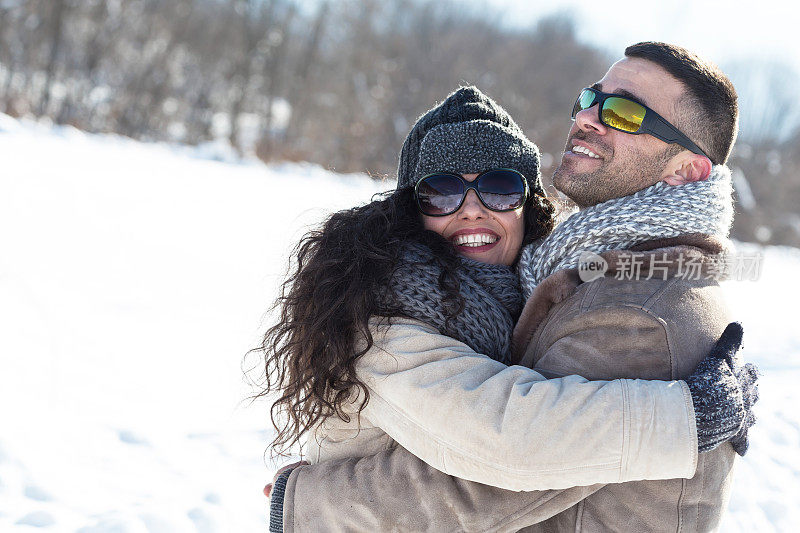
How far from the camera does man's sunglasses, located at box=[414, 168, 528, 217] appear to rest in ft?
8.11

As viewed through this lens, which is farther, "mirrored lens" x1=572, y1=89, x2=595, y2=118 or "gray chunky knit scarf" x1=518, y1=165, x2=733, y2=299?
"mirrored lens" x1=572, y1=89, x2=595, y2=118

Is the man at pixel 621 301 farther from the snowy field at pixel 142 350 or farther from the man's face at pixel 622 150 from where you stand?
the snowy field at pixel 142 350

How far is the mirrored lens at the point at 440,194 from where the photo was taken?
2469mm

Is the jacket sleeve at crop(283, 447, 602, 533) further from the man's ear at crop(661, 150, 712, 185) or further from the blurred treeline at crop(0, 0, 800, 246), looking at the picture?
the blurred treeline at crop(0, 0, 800, 246)

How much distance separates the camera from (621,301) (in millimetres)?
1811

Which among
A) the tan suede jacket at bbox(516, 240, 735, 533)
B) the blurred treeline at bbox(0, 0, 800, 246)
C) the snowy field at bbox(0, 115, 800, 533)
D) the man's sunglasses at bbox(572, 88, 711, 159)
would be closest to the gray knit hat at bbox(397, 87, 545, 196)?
the man's sunglasses at bbox(572, 88, 711, 159)

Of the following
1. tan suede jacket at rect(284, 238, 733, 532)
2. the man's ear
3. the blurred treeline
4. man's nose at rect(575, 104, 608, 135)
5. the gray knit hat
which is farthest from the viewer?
the blurred treeline

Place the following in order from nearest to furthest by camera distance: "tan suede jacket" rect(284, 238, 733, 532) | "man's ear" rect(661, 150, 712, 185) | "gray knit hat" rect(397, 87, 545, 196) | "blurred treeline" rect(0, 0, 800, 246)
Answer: "tan suede jacket" rect(284, 238, 733, 532), "man's ear" rect(661, 150, 712, 185), "gray knit hat" rect(397, 87, 545, 196), "blurred treeline" rect(0, 0, 800, 246)

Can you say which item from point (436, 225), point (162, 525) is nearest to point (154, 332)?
point (162, 525)

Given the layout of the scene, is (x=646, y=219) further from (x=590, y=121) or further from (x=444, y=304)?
(x=444, y=304)

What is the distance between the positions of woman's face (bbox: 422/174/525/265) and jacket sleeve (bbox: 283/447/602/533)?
84cm

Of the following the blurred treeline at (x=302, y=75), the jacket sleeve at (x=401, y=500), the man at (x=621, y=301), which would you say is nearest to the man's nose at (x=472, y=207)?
the man at (x=621, y=301)

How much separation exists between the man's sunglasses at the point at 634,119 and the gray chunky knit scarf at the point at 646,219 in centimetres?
16

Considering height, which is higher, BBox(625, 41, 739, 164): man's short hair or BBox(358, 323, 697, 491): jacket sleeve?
BBox(625, 41, 739, 164): man's short hair
